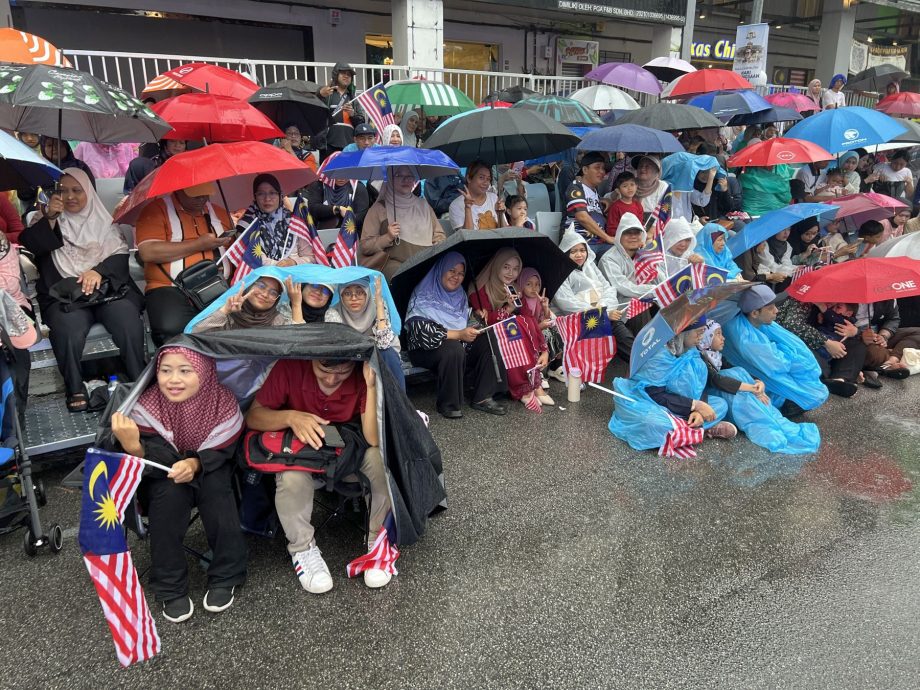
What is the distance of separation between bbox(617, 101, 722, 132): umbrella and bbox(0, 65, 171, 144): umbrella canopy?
529cm

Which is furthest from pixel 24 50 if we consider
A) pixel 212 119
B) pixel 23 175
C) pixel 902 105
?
pixel 902 105

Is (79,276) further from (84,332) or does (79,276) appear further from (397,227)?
(397,227)

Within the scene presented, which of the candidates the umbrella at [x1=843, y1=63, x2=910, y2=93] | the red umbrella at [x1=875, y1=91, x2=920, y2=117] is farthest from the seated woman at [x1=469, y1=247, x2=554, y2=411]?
the umbrella at [x1=843, y1=63, x2=910, y2=93]

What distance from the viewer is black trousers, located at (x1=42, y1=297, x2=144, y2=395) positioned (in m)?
4.48

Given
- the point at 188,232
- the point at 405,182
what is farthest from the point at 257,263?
the point at 405,182

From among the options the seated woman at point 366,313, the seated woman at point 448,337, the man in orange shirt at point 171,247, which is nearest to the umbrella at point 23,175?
the man in orange shirt at point 171,247

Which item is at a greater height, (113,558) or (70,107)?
(70,107)

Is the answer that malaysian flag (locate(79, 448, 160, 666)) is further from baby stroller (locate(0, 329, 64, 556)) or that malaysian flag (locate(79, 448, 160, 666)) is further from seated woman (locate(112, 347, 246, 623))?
baby stroller (locate(0, 329, 64, 556))

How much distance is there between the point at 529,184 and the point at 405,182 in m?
2.83

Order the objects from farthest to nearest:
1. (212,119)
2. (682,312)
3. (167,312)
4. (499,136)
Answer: (499,136)
(212,119)
(167,312)
(682,312)

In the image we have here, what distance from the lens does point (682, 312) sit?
467 cm

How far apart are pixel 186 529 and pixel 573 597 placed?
73.2 inches

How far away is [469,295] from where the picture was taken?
5.80 metres

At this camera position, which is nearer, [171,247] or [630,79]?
[171,247]
